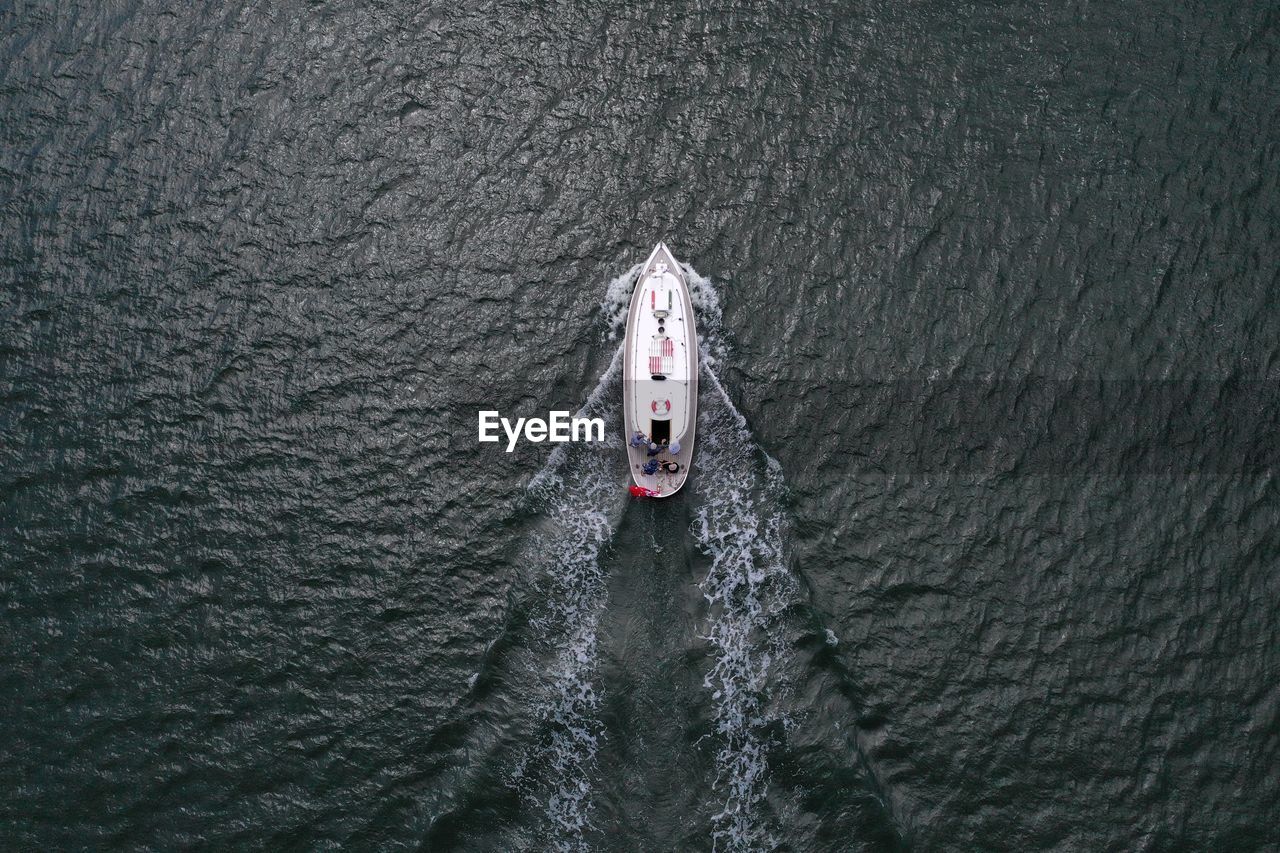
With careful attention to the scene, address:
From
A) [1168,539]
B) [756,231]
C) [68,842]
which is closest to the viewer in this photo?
[68,842]

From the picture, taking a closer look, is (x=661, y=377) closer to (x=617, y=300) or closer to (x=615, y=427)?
(x=615, y=427)

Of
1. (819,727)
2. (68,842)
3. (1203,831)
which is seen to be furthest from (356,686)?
(1203,831)

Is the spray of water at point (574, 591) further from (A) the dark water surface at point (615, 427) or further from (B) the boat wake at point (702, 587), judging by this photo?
(A) the dark water surface at point (615, 427)

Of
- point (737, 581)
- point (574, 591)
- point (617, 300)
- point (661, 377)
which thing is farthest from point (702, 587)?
point (617, 300)

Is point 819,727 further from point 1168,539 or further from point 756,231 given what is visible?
point 756,231

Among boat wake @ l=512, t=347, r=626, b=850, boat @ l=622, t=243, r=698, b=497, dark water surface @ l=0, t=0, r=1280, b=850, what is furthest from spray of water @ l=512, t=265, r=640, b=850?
boat @ l=622, t=243, r=698, b=497

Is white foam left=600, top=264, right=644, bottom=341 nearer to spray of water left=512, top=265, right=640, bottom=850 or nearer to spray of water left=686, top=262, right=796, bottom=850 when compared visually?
spray of water left=512, top=265, right=640, bottom=850
